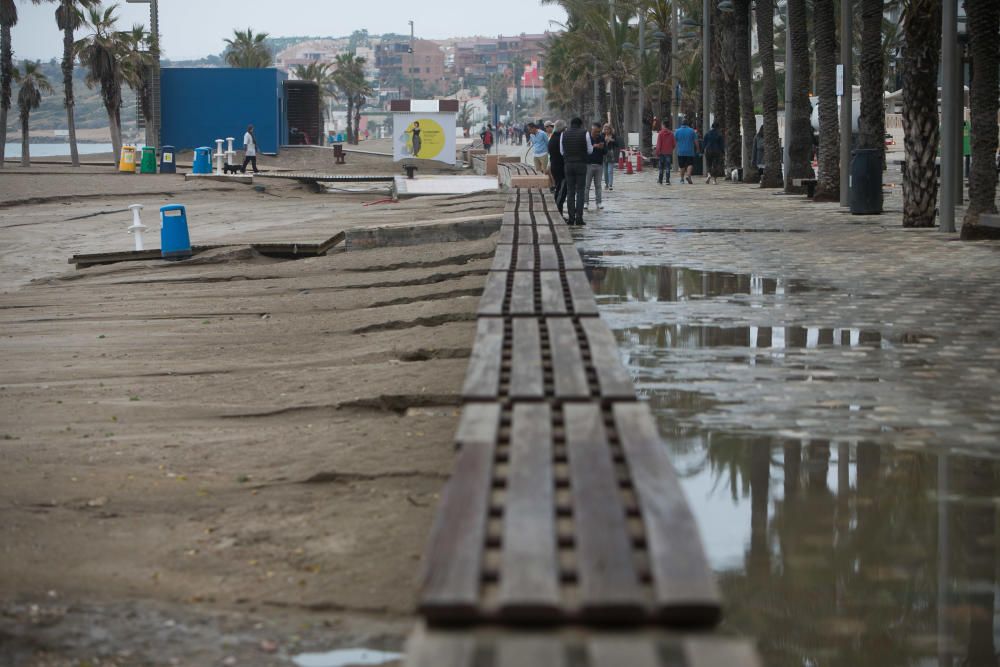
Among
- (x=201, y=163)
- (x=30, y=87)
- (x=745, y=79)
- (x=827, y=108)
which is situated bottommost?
(x=201, y=163)

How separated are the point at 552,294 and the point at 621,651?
673 centimetres

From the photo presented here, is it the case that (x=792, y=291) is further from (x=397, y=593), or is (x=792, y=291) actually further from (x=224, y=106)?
(x=224, y=106)

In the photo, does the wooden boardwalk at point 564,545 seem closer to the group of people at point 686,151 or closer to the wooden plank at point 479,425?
the wooden plank at point 479,425

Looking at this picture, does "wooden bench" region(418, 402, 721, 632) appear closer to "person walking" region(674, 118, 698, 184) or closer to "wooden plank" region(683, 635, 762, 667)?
"wooden plank" region(683, 635, 762, 667)

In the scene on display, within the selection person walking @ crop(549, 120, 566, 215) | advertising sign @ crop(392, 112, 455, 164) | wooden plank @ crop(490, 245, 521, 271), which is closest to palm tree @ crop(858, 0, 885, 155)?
person walking @ crop(549, 120, 566, 215)

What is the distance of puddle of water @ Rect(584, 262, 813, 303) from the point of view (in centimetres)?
1319

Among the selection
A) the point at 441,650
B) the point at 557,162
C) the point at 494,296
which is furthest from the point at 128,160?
the point at 441,650

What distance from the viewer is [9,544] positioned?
5781mm

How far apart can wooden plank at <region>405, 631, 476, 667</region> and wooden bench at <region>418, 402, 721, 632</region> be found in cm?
8

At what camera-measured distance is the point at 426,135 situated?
49.6 m

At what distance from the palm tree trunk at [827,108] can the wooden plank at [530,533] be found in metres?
24.4

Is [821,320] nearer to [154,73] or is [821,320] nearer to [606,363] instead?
[606,363]

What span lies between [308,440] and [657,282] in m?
7.29

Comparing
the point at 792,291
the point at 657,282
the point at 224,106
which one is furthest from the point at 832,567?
the point at 224,106
